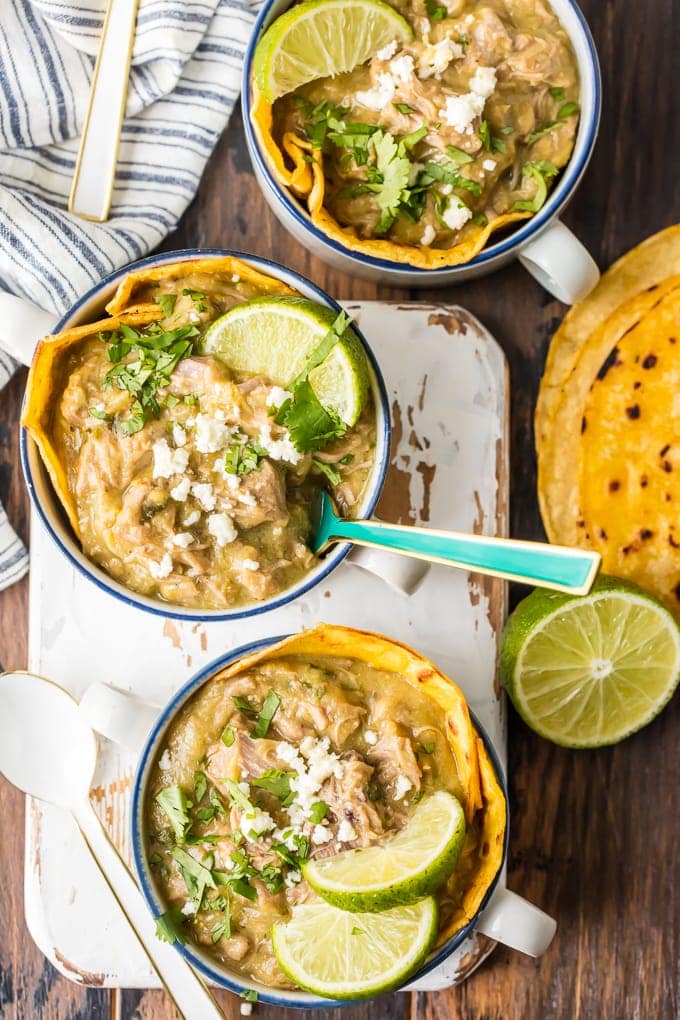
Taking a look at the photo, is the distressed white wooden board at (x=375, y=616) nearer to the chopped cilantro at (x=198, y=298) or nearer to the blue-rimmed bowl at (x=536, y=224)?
the blue-rimmed bowl at (x=536, y=224)

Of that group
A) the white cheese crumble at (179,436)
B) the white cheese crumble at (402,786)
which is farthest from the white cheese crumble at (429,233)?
the white cheese crumble at (402,786)

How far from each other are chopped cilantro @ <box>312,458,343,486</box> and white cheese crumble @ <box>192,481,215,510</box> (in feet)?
0.75

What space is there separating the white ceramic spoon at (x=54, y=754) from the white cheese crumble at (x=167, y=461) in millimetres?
670

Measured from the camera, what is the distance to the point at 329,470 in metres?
2.12

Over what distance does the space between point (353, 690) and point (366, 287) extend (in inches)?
38.1

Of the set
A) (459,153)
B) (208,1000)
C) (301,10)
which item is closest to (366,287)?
(459,153)

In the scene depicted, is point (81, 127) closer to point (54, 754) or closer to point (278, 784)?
point (54, 754)

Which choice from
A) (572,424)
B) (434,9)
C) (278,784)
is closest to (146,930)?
(278,784)

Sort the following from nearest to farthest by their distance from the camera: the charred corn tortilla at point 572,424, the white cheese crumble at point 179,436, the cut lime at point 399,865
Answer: the cut lime at point 399,865
the white cheese crumble at point 179,436
the charred corn tortilla at point 572,424

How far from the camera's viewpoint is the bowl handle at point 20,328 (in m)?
2.09

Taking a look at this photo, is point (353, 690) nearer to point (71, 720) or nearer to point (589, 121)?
point (71, 720)

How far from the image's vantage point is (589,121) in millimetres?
2211

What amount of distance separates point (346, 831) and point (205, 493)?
70 cm

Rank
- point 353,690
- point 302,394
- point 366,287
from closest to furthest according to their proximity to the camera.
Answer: point 302,394 < point 353,690 < point 366,287
